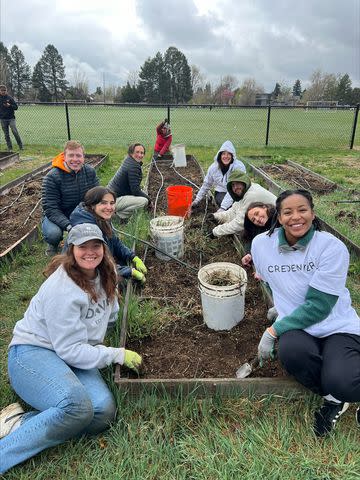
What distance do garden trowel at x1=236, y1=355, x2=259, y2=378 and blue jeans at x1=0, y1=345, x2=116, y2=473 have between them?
0.82m

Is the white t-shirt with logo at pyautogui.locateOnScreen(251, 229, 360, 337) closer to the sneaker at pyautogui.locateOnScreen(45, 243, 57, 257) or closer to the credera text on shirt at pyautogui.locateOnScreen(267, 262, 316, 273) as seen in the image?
the credera text on shirt at pyautogui.locateOnScreen(267, 262, 316, 273)

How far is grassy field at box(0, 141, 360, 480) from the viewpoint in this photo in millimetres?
1834

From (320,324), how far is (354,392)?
15.3 inches

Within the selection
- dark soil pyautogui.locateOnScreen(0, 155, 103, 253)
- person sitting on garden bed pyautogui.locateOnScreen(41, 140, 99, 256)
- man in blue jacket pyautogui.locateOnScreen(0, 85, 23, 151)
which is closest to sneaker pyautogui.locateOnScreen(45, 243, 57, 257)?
person sitting on garden bed pyautogui.locateOnScreen(41, 140, 99, 256)

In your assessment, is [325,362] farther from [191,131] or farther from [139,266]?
[191,131]

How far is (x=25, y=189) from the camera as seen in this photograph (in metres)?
6.72

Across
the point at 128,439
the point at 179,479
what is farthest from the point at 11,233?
the point at 179,479

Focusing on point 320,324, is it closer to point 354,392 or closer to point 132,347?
point 354,392

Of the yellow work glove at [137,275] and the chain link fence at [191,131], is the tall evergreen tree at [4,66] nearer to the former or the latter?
the chain link fence at [191,131]

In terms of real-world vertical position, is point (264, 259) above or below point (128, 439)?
above

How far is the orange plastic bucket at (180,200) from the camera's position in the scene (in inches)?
198

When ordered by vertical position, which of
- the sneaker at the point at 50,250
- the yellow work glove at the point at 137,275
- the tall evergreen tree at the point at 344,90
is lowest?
the sneaker at the point at 50,250

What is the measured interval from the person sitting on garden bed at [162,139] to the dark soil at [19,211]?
3.46 m

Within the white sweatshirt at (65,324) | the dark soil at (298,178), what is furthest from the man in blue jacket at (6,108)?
the white sweatshirt at (65,324)
